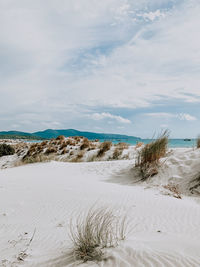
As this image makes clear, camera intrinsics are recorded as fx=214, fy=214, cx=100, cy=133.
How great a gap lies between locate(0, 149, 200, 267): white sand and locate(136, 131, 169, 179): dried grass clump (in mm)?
312

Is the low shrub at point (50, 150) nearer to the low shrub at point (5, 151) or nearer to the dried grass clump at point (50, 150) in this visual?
the dried grass clump at point (50, 150)

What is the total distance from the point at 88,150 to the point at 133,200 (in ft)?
40.6

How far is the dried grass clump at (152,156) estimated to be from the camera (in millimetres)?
7629

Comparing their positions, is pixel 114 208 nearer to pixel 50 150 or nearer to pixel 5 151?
pixel 50 150

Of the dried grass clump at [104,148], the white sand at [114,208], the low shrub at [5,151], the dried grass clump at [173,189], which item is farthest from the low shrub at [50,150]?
the dried grass clump at [173,189]

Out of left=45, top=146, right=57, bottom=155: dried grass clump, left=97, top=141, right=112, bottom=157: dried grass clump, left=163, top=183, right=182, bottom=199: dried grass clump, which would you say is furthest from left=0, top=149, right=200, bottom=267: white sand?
left=45, top=146, right=57, bottom=155: dried grass clump

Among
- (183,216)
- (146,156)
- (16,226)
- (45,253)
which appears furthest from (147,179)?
(45,253)

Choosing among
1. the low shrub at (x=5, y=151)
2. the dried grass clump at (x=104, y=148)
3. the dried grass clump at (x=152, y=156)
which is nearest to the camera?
the dried grass clump at (x=152, y=156)

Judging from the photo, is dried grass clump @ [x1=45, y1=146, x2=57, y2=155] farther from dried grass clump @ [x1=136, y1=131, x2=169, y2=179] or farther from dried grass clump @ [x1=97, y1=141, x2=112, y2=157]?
dried grass clump @ [x1=136, y1=131, x2=169, y2=179]

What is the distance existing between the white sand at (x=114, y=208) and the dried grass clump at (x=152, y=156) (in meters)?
0.31

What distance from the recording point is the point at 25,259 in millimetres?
2436

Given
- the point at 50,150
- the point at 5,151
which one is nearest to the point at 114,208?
the point at 50,150

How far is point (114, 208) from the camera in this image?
13.4 feet

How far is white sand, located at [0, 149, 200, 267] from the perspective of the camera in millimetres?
2221
